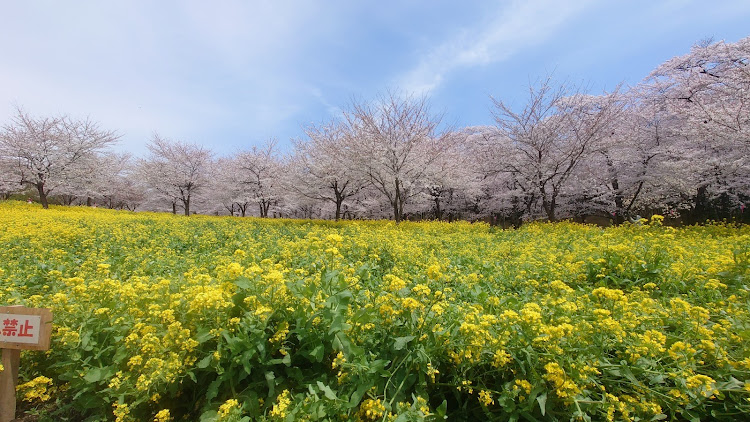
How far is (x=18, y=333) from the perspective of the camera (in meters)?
2.37

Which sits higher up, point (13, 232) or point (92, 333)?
point (13, 232)

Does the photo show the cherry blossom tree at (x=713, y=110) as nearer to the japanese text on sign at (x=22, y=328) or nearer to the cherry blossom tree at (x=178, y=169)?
the japanese text on sign at (x=22, y=328)

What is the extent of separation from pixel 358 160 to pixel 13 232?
38.8 feet

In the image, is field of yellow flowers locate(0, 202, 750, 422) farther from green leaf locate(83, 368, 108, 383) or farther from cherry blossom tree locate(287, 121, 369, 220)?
cherry blossom tree locate(287, 121, 369, 220)

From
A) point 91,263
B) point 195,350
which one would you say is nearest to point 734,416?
point 195,350

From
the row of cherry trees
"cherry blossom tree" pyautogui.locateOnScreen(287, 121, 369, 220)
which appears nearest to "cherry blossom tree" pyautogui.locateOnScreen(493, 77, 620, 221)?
the row of cherry trees

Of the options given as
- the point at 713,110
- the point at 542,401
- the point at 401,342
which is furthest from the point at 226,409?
the point at 713,110

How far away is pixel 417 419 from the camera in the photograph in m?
1.66

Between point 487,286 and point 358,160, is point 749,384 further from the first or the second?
point 358,160

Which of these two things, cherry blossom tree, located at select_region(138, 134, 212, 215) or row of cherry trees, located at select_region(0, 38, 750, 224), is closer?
row of cherry trees, located at select_region(0, 38, 750, 224)

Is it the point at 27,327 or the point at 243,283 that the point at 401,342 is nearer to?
the point at 243,283

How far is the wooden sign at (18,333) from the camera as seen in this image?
2.36m

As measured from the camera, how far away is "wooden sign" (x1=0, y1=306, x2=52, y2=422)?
2.36m

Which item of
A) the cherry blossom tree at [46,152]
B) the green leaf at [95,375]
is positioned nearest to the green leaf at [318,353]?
the green leaf at [95,375]
